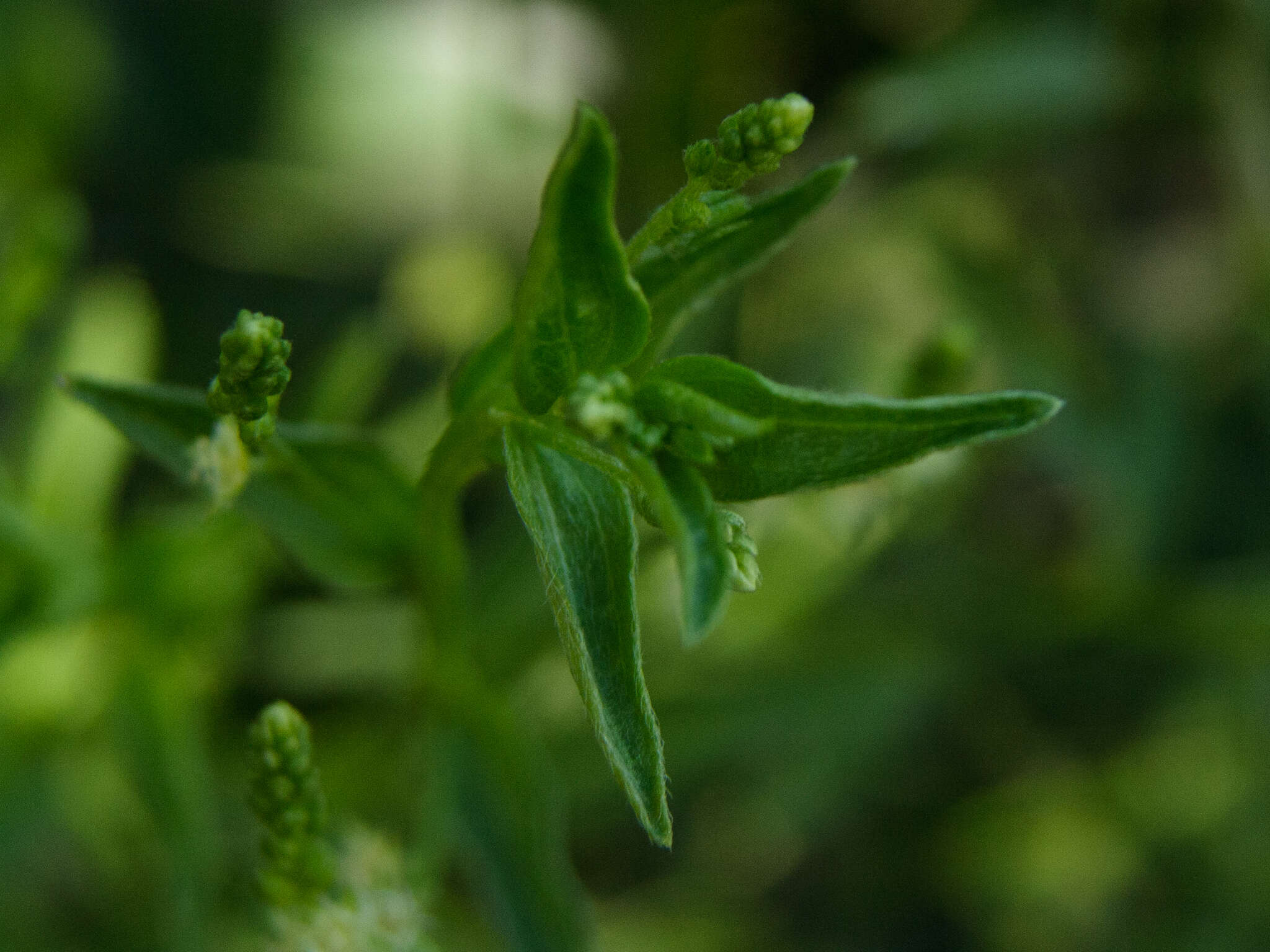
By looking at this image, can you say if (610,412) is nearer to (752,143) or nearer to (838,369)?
(752,143)

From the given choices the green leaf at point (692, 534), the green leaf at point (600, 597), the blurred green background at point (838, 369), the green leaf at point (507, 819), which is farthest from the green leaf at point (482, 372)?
the blurred green background at point (838, 369)

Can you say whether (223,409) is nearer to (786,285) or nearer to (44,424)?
(44,424)

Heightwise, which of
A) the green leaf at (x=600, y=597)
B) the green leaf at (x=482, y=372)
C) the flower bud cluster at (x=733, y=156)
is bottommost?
the green leaf at (x=600, y=597)

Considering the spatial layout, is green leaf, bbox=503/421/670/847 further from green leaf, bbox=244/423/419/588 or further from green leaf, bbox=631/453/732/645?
green leaf, bbox=244/423/419/588

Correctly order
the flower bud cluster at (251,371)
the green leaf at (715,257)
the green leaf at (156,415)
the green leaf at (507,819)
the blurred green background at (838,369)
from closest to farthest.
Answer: the flower bud cluster at (251,371) → the green leaf at (715,257) → the green leaf at (156,415) → the green leaf at (507,819) → the blurred green background at (838,369)

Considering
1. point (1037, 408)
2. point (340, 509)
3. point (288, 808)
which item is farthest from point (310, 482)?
point (1037, 408)

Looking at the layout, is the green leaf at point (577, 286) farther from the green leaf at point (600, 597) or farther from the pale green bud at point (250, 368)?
the pale green bud at point (250, 368)
